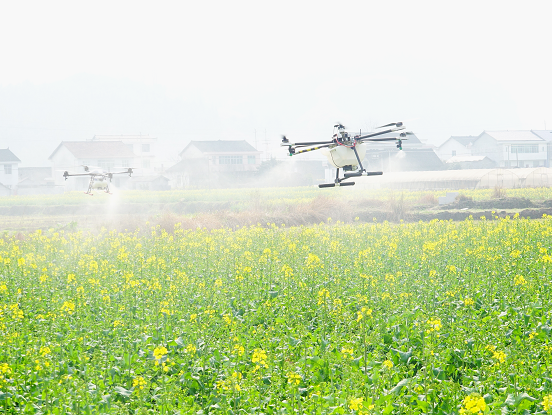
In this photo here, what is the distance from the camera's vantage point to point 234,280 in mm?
11227

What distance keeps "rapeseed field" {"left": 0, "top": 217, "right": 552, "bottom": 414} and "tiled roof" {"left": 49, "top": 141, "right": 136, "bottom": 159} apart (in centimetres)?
7516

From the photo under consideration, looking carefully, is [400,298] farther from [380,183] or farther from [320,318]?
[380,183]

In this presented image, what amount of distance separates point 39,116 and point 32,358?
696 ft

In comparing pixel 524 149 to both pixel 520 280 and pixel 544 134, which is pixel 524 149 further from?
pixel 520 280

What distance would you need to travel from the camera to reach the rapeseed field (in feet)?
18.1

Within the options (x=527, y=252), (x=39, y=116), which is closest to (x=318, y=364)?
(x=527, y=252)

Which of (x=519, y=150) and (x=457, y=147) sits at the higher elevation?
(x=457, y=147)

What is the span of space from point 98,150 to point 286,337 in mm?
84625

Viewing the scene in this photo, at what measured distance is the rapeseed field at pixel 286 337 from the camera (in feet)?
18.1

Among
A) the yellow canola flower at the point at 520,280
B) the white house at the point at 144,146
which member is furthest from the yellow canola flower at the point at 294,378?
the white house at the point at 144,146

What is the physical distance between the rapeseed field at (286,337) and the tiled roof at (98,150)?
247ft

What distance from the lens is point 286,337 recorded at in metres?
7.32

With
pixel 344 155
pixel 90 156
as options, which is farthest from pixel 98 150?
pixel 344 155

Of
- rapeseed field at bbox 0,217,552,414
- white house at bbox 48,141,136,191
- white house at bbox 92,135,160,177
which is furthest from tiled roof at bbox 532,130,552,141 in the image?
rapeseed field at bbox 0,217,552,414
